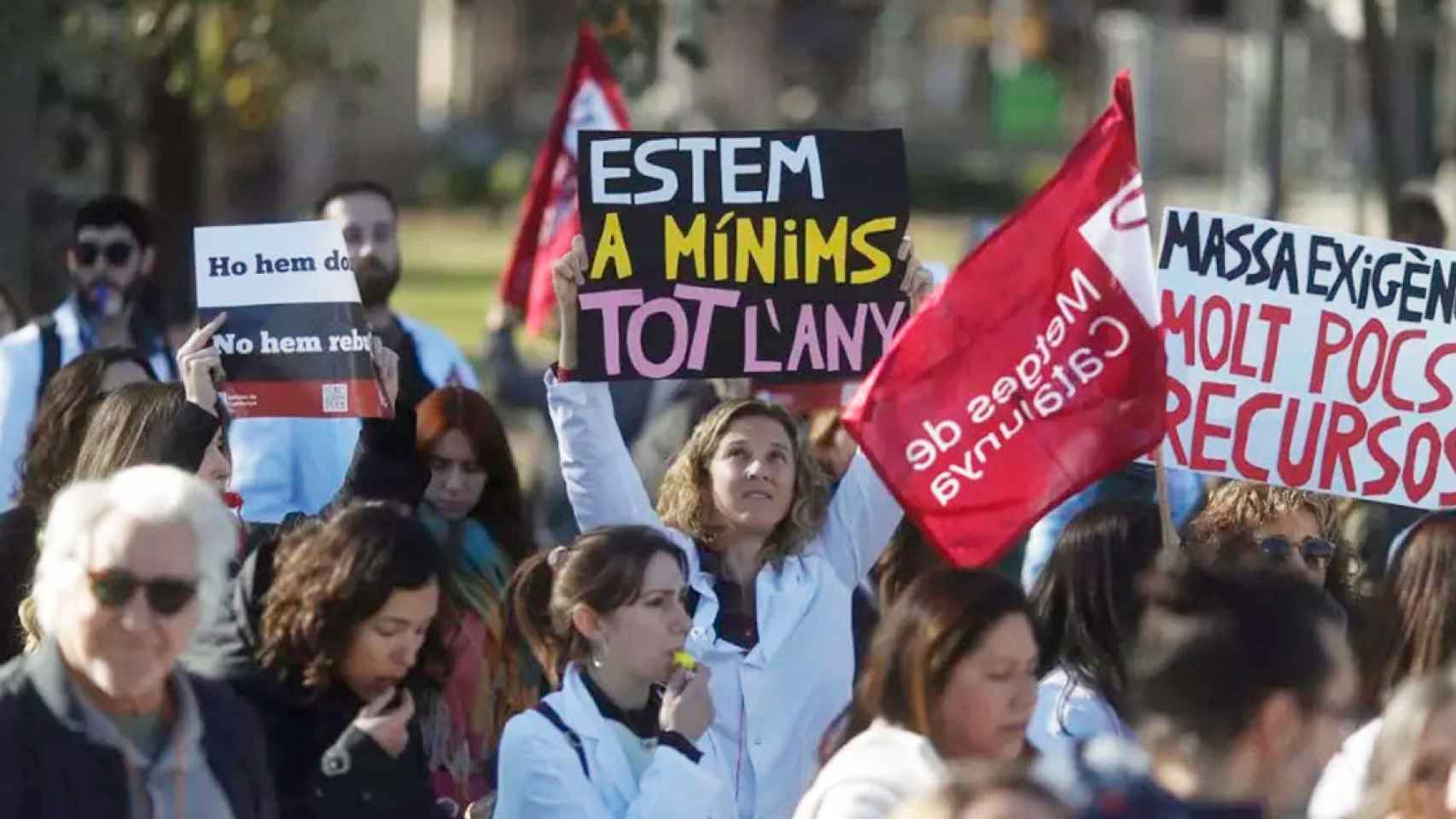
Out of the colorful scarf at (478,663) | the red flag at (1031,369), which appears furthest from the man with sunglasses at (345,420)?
the red flag at (1031,369)

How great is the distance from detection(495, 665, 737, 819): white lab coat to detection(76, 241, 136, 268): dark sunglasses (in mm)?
3941

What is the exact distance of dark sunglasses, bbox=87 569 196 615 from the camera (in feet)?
15.5

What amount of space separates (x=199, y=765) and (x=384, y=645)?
2.12 ft

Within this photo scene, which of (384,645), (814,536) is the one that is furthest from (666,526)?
(384,645)

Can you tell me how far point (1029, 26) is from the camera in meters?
60.7

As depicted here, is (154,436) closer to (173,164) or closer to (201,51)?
(201,51)

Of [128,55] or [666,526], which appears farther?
[128,55]

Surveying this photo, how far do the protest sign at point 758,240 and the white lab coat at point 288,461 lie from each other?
90 cm

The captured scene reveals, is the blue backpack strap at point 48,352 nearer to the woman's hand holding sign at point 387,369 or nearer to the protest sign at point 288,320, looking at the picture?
the protest sign at point 288,320

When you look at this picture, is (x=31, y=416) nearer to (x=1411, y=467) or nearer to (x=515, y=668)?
(x=515, y=668)

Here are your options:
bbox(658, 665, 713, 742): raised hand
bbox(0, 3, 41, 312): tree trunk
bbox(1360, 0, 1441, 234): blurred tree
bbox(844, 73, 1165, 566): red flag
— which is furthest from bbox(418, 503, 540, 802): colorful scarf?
bbox(1360, 0, 1441, 234): blurred tree

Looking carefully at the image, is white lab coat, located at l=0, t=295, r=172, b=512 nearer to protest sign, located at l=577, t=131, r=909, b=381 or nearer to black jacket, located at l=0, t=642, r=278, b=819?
protest sign, located at l=577, t=131, r=909, b=381

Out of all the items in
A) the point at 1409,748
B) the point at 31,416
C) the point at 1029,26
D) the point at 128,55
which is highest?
the point at 1029,26

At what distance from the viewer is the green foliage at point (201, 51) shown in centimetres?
1353
